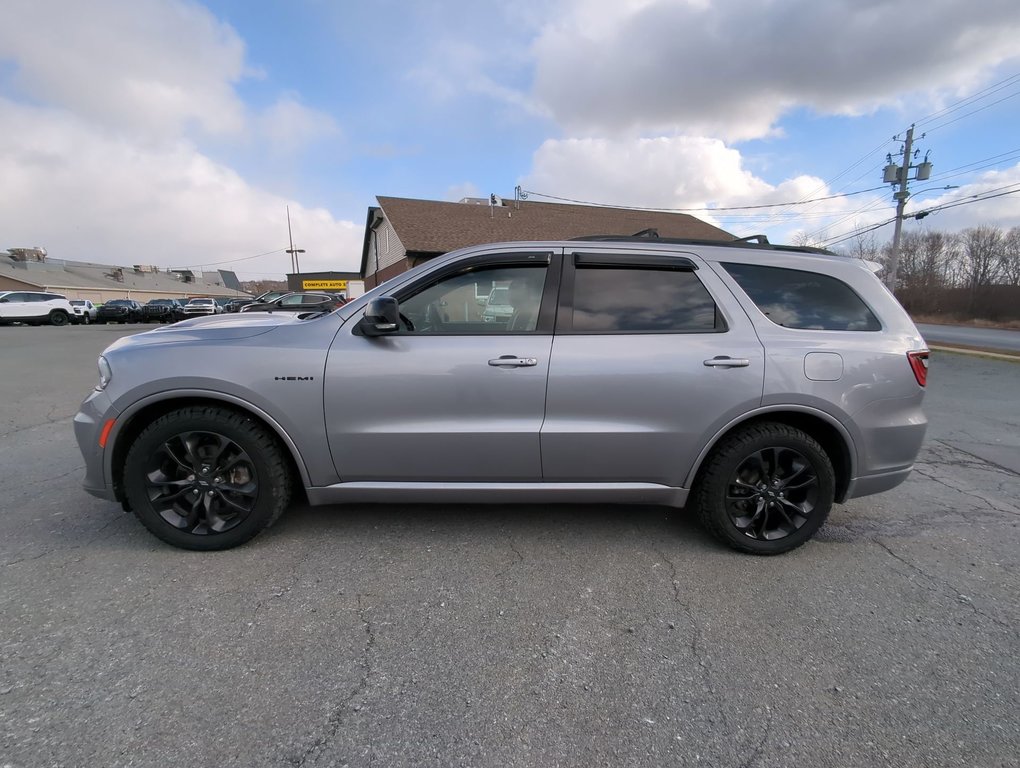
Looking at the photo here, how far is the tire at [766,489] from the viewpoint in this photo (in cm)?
277

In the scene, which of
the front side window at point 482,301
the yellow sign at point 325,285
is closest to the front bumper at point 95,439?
the front side window at point 482,301

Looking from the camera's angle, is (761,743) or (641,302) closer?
(761,743)

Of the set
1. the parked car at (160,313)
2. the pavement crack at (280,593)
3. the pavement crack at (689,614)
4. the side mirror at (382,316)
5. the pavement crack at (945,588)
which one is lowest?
the pavement crack at (280,593)

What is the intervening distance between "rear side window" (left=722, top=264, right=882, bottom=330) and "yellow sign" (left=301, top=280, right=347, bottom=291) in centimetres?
3346

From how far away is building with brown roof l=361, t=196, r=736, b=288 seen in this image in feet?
66.9

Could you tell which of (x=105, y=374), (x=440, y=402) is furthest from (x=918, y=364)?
(x=105, y=374)

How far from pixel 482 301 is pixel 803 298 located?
194cm

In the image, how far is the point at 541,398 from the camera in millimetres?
2660

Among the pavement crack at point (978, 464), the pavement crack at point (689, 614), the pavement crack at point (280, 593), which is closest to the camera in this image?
the pavement crack at point (689, 614)

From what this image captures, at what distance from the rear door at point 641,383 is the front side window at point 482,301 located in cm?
20

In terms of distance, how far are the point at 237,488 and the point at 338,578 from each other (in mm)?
802

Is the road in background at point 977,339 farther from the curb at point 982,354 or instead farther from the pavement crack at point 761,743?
the pavement crack at point 761,743

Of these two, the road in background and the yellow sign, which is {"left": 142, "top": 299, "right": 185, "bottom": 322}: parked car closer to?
the yellow sign

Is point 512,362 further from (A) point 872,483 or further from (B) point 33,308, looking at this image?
(B) point 33,308
